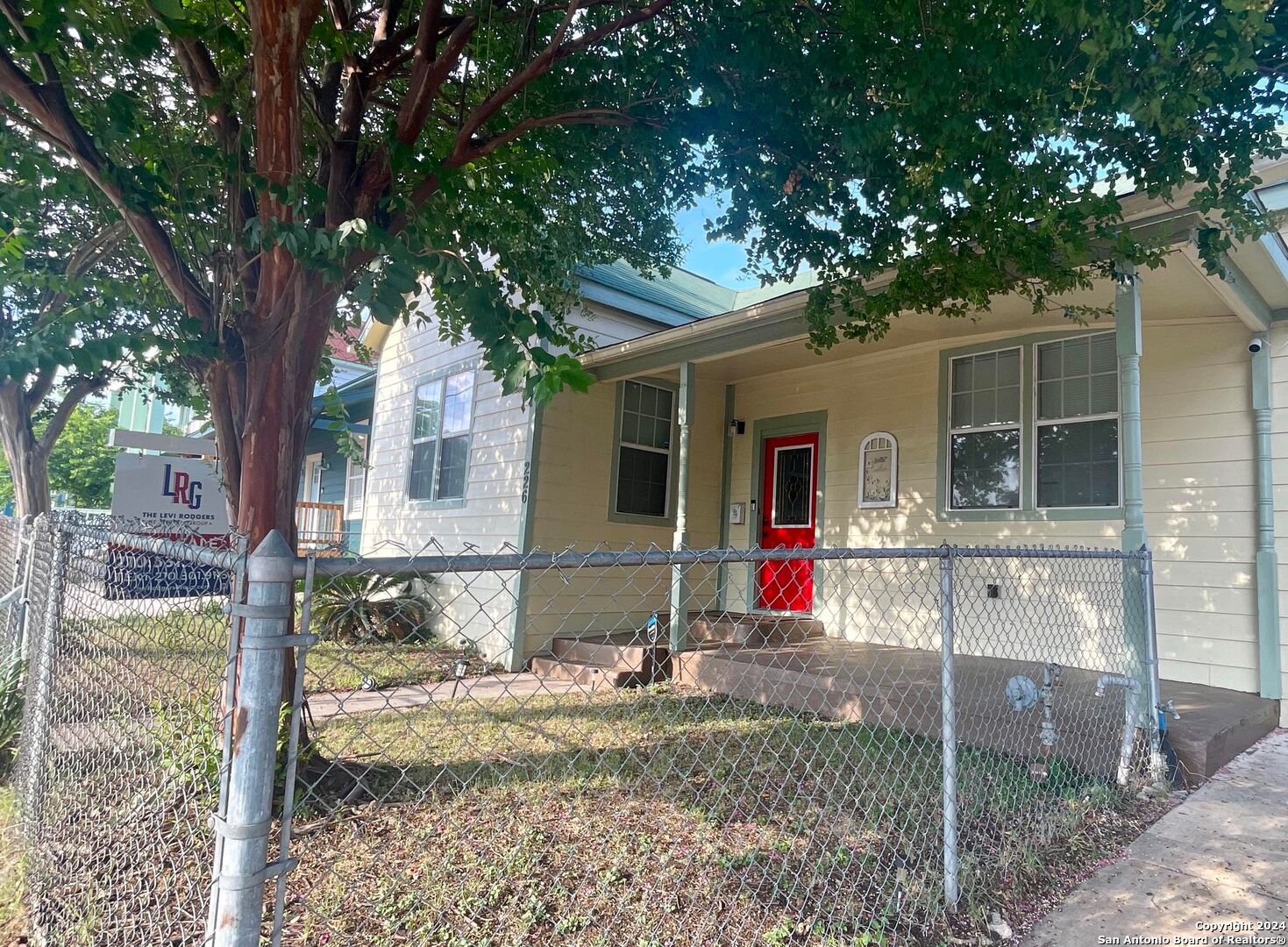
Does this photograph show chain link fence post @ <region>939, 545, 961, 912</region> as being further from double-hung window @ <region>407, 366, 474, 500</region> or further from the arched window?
double-hung window @ <region>407, 366, 474, 500</region>

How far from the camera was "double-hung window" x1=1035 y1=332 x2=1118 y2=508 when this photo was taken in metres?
5.84

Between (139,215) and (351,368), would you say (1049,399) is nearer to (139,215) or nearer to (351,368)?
(139,215)

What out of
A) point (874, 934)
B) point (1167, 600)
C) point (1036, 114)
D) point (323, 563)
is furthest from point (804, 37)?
point (1167, 600)

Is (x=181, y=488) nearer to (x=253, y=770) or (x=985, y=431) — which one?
(x=253, y=770)

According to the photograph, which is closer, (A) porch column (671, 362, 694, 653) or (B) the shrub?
(B) the shrub

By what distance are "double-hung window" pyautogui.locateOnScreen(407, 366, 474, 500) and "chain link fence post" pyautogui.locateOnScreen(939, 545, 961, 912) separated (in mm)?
6865

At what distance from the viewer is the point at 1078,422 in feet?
19.8

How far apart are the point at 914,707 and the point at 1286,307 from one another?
13.2 feet

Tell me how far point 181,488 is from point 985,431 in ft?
24.6

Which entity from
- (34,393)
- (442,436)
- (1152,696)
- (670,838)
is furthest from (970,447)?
(34,393)

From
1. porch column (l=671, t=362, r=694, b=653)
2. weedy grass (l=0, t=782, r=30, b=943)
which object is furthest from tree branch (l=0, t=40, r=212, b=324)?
porch column (l=671, t=362, r=694, b=653)

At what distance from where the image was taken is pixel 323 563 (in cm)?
132

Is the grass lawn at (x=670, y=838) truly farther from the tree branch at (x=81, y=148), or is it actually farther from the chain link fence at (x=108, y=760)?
the tree branch at (x=81, y=148)

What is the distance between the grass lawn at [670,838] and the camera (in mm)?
2613
